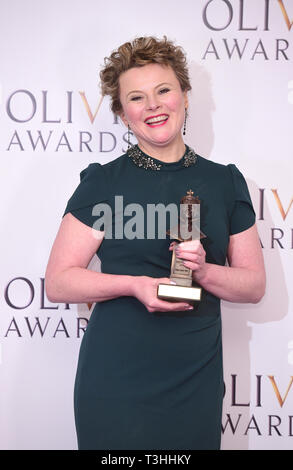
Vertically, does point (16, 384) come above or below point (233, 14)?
below

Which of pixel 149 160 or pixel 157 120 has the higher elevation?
pixel 157 120

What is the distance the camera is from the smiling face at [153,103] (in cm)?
139

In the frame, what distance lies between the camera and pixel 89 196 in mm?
1395

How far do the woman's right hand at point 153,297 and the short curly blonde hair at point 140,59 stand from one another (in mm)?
577

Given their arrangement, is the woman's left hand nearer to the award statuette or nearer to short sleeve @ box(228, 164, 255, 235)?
the award statuette

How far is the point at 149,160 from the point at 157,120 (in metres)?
0.11

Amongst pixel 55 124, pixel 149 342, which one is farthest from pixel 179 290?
pixel 55 124

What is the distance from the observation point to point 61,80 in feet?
6.10

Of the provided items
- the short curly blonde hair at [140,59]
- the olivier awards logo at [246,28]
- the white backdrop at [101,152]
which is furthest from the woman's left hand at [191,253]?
the olivier awards logo at [246,28]

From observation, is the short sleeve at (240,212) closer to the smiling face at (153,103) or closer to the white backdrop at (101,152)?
the smiling face at (153,103)

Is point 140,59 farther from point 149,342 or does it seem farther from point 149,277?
point 149,342
